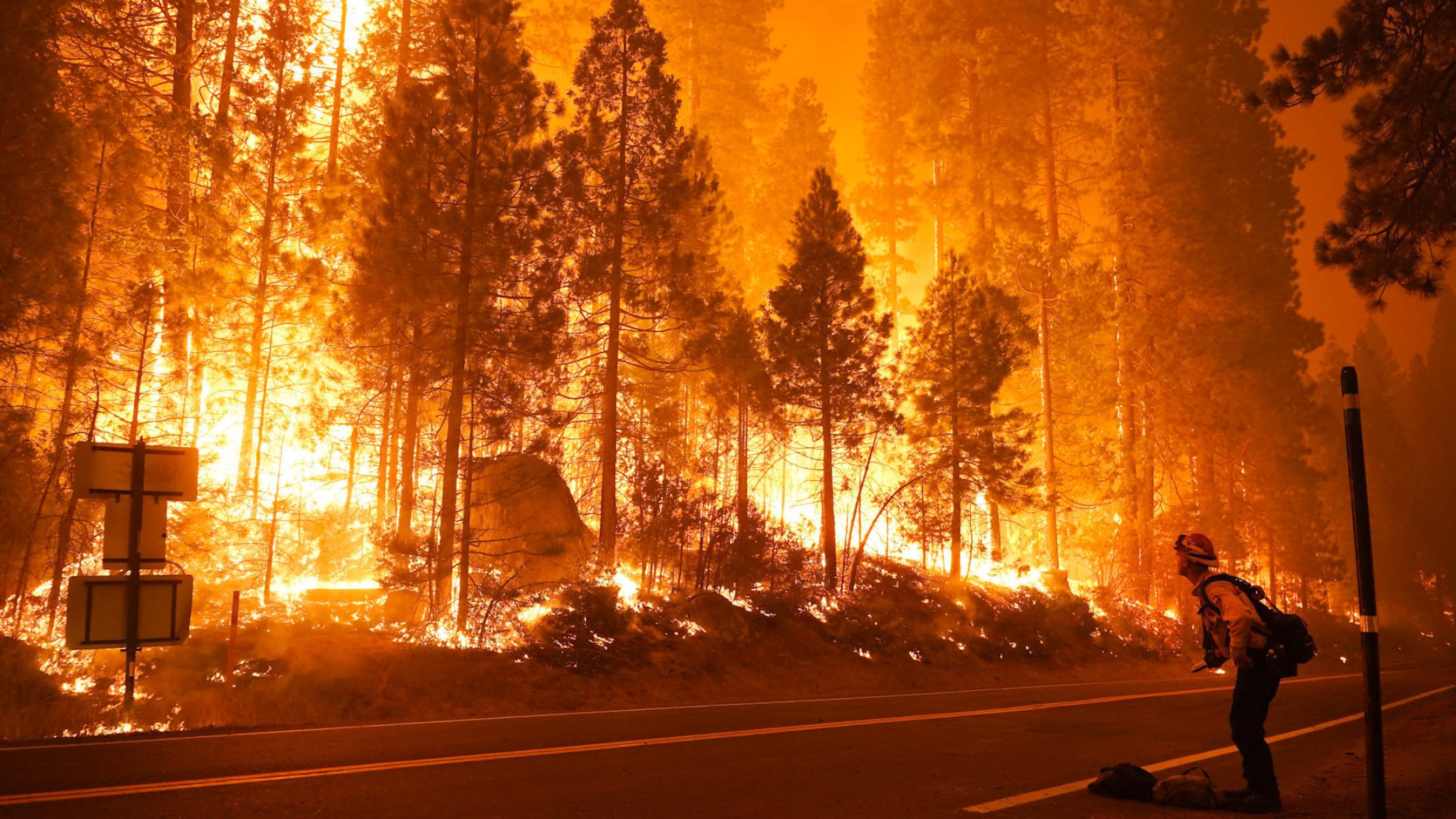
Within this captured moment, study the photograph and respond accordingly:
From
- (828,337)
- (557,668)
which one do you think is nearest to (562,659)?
(557,668)

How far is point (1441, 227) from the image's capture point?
9.30 meters

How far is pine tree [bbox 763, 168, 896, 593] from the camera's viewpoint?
23.7 m

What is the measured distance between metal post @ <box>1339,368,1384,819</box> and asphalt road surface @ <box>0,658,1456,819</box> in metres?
1.84

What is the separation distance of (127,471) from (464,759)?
6422 mm

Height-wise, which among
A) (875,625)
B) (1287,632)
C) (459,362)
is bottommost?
(875,625)

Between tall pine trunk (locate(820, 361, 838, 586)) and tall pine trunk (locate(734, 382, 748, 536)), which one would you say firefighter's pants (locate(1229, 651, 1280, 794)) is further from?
tall pine trunk (locate(820, 361, 838, 586))

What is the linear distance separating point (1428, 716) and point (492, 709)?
46.0 feet

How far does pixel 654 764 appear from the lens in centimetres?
736

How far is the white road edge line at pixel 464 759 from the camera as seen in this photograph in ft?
19.2

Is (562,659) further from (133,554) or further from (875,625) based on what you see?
(875,625)

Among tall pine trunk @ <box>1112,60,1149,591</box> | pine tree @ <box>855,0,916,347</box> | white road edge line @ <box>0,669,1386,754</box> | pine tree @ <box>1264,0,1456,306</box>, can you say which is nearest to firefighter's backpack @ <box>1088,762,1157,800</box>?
white road edge line @ <box>0,669,1386,754</box>

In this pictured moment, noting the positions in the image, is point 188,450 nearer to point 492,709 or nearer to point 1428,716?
point 492,709

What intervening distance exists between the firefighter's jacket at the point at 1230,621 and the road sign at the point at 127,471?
1164cm

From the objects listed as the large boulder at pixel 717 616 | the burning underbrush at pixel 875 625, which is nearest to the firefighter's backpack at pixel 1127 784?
the burning underbrush at pixel 875 625
